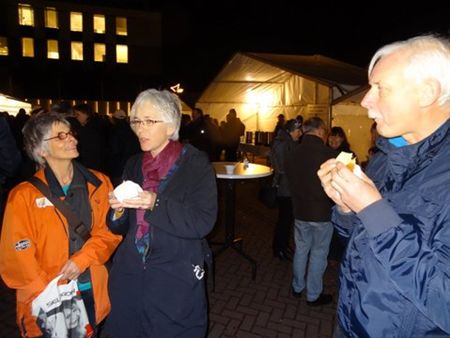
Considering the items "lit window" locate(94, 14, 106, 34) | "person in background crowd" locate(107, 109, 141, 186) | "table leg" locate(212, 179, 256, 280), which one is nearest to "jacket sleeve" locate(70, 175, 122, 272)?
"table leg" locate(212, 179, 256, 280)

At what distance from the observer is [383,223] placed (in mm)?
1148

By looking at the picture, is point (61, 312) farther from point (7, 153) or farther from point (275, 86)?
point (275, 86)

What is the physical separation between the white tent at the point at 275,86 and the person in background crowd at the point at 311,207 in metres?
5.85

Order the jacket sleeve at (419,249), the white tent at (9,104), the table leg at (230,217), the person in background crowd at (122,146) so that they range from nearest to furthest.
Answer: the jacket sleeve at (419,249), the table leg at (230,217), the person in background crowd at (122,146), the white tent at (9,104)

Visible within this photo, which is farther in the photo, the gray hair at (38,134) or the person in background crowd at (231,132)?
the person in background crowd at (231,132)

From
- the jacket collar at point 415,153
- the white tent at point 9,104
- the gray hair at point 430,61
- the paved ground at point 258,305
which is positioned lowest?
the paved ground at point 258,305

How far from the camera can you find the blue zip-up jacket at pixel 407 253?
107cm

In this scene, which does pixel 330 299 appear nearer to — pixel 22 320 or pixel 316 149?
pixel 316 149

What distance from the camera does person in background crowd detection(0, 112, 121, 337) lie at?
6.81 feet

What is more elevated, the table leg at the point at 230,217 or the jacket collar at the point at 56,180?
the jacket collar at the point at 56,180

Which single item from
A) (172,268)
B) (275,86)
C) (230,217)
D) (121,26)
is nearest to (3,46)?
(121,26)

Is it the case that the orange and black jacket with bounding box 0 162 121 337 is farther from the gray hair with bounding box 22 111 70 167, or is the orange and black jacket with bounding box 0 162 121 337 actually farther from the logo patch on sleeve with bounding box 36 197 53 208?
the gray hair with bounding box 22 111 70 167

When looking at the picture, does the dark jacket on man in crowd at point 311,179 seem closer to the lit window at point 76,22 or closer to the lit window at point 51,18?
the lit window at point 76,22

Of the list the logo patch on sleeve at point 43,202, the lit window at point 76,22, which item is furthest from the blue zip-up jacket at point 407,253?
the lit window at point 76,22
